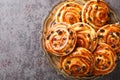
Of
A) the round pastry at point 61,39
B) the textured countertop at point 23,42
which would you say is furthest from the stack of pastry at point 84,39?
the textured countertop at point 23,42

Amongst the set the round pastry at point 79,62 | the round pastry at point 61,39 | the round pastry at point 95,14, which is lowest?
the round pastry at point 79,62

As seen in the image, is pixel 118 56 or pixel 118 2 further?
pixel 118 2

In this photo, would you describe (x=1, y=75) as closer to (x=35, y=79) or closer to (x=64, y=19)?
(x=35, y=79)

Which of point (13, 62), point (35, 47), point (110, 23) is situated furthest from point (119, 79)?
point (13, 62)

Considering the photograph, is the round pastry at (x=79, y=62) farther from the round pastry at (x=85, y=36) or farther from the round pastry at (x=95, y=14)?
the round pastry at (x=95, y=14)

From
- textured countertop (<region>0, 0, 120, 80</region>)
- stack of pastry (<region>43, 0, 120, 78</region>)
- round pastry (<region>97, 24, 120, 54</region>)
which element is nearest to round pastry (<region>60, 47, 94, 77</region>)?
stack of pastry (<region>43, 0, 120, 78</region>)

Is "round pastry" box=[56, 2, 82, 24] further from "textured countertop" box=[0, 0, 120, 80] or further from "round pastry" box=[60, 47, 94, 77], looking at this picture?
"textured countertop" box=[0, 0, 120, 80]
